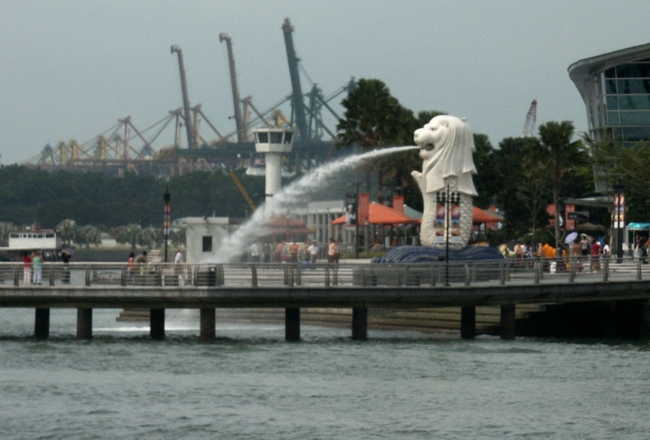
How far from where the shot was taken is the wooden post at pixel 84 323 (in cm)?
4775

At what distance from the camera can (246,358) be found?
43656 mm

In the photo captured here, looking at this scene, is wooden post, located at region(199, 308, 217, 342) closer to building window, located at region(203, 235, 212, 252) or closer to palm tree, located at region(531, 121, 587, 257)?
building window, located at region(203, 235, 212, 252)

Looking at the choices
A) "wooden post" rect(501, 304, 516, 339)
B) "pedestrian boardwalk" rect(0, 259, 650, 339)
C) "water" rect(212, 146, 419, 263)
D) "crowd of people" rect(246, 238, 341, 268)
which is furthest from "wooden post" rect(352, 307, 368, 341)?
"water" rect(212, 146, 419, 263)

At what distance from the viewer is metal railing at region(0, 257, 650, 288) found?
45.6 meters

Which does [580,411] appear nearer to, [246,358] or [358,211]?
[246,358]

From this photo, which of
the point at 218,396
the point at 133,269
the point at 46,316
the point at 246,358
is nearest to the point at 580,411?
the point at 218,396

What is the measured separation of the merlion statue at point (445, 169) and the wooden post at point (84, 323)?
1335 cm

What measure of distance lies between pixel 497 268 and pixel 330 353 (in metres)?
6.50

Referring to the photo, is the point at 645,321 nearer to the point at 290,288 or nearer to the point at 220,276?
the point at 290,288

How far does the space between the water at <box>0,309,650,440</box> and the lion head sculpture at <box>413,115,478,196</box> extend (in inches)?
285

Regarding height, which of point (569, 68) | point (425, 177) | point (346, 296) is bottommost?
point (346, 296)

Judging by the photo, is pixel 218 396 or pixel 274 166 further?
pixel 274 166

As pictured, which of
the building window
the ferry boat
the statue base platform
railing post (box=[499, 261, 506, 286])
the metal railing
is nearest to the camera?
the metal railing

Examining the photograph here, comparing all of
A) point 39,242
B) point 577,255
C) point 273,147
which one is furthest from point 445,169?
point 273,147
